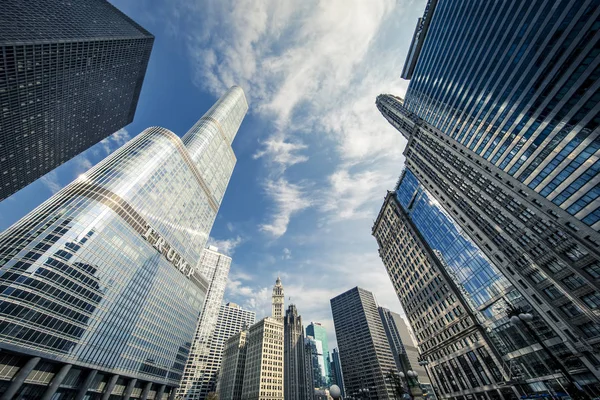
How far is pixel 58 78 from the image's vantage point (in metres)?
81.3

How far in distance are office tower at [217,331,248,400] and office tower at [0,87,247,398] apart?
5187 cm

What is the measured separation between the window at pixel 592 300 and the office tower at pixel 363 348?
136652 millimetres

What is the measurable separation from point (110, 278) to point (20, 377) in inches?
809

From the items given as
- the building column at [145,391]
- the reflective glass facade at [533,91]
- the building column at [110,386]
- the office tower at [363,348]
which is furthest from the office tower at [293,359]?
the reflective glass facade at [533,91]

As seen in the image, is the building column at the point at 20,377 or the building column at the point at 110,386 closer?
the building column at the point at 20,377

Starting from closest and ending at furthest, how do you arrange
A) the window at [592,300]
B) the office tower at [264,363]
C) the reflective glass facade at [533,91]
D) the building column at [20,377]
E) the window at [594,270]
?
the reflective glass facade at [533,91], the building column at [20,377], the window at [592,300], the window at [594,270], the office tower at [264,363]

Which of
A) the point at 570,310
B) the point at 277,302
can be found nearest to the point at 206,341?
the point at 277,302

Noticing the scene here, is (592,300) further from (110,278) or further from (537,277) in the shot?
(110,278)

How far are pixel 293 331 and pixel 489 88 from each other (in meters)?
151

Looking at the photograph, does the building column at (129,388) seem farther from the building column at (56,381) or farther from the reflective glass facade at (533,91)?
the reflective glass facade at (533,91)

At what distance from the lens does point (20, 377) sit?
39.9m

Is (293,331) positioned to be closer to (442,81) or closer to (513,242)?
(513,242)

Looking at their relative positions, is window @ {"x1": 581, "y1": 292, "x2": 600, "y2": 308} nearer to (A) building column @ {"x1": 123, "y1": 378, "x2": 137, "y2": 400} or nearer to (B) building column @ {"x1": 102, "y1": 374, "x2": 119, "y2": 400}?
(B) building column @ {"x1": 102, "y1": 374, "x2": 119, "y2": 400}

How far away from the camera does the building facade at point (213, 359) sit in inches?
5356
